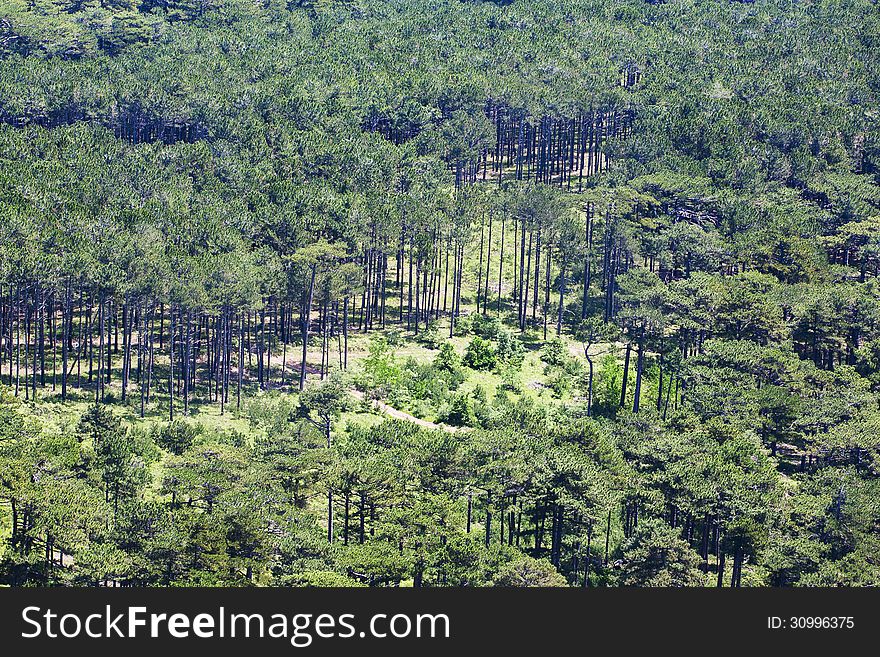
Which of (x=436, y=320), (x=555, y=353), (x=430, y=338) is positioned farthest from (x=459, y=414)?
(x=436, y=320)

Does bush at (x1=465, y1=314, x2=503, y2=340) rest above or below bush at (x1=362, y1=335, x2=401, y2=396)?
above

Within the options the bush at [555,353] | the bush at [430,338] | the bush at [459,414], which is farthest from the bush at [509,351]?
the bush at [459,414]

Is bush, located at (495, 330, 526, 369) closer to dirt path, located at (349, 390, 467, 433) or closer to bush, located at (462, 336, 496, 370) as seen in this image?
bush, located at (462, 336, 496, 370)

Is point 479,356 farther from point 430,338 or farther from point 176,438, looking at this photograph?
point 176,438

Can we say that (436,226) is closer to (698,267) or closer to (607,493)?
(698,267)

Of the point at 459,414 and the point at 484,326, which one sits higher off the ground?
the point at 484,326

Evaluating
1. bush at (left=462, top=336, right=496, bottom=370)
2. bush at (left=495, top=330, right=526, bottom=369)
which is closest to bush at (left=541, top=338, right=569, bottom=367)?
bush at (left=495, top=330, right=526, bottom=369)
